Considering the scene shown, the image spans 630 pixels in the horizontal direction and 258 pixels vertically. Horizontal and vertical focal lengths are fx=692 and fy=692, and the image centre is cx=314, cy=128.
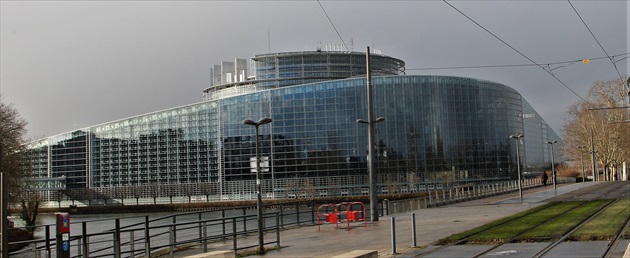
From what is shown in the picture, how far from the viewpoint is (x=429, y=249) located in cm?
1916

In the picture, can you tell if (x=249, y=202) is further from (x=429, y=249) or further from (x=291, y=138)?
(x=429, y=249)

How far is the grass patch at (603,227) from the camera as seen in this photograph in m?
19.5

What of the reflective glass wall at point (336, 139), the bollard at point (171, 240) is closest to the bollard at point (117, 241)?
the bollard at point (171, 240)

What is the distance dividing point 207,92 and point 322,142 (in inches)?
2634

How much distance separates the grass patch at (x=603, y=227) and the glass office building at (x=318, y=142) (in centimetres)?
8852

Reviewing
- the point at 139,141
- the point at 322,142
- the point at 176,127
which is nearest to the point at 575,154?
the point at 322,142

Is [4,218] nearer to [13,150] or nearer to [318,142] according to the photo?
[13,150]

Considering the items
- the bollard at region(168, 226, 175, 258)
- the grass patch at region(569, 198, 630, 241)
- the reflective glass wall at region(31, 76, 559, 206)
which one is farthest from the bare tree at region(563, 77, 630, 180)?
the bollard at region(168, 226, 175, 258)

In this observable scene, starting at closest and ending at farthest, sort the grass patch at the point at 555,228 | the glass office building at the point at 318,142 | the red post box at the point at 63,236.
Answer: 1. the red post box at the point at 63,236
2. the grass patch at the point at 555,228
3. the glass office building at the point at 318,142

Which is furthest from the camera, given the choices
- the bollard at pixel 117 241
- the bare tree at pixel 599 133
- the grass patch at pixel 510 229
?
the bare tree at pixel 599 133

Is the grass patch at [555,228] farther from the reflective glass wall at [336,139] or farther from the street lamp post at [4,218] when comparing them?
the reflective glass wall at [336,139]

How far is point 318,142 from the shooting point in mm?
122062

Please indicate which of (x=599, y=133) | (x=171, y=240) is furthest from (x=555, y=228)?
(x=599, y=133)

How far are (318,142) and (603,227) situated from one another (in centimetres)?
10010
